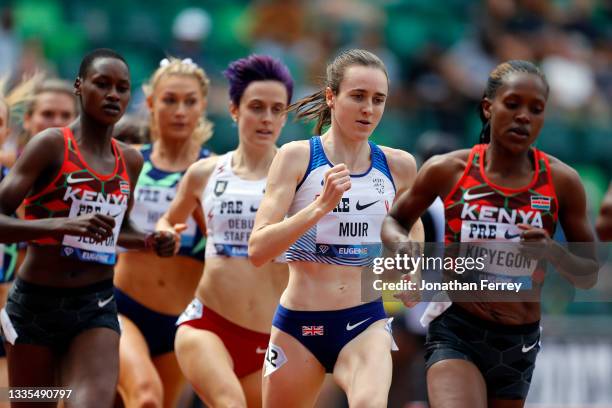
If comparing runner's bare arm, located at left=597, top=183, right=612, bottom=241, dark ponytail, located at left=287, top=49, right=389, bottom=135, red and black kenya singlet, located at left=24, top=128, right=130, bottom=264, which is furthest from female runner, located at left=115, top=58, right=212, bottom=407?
runner's bare arm, located at left=597, top=183, right=612, bottom=241

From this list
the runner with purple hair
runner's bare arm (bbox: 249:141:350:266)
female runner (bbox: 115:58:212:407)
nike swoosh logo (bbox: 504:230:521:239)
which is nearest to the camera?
runner's bare arm (bbox: 249:141:350:266)

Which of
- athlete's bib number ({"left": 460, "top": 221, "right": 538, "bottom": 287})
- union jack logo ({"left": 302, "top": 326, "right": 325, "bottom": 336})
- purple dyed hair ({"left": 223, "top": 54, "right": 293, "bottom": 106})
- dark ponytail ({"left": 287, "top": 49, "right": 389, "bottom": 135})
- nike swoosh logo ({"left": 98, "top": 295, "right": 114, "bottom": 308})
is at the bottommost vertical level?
union jack logo ({"left": 302, "top": 326, "right": 325, "bottom": 336})

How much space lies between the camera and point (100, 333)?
20.3 feet

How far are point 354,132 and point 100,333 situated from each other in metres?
1.81

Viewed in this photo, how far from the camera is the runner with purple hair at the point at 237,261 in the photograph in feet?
22.6

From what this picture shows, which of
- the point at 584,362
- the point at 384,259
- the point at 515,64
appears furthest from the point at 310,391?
the point at 584,362

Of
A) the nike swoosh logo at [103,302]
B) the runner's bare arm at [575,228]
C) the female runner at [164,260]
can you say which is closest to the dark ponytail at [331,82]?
the runner's bare arm at [575,228]

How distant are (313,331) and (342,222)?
0.60m

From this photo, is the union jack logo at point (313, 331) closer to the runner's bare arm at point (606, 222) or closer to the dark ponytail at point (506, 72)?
the dark ponytail at point (506, 72)

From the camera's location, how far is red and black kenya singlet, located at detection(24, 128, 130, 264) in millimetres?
6125

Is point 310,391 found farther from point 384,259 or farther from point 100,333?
point 100,333

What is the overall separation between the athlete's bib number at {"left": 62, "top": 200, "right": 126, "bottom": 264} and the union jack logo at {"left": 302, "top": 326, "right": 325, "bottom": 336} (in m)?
1.29

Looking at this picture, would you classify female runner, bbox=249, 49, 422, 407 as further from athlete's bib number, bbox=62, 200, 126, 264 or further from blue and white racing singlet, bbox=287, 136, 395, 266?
athlete's bib number, bbox=62, 200, 126, 264

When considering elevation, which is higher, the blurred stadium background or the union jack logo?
the blurred stadium background
